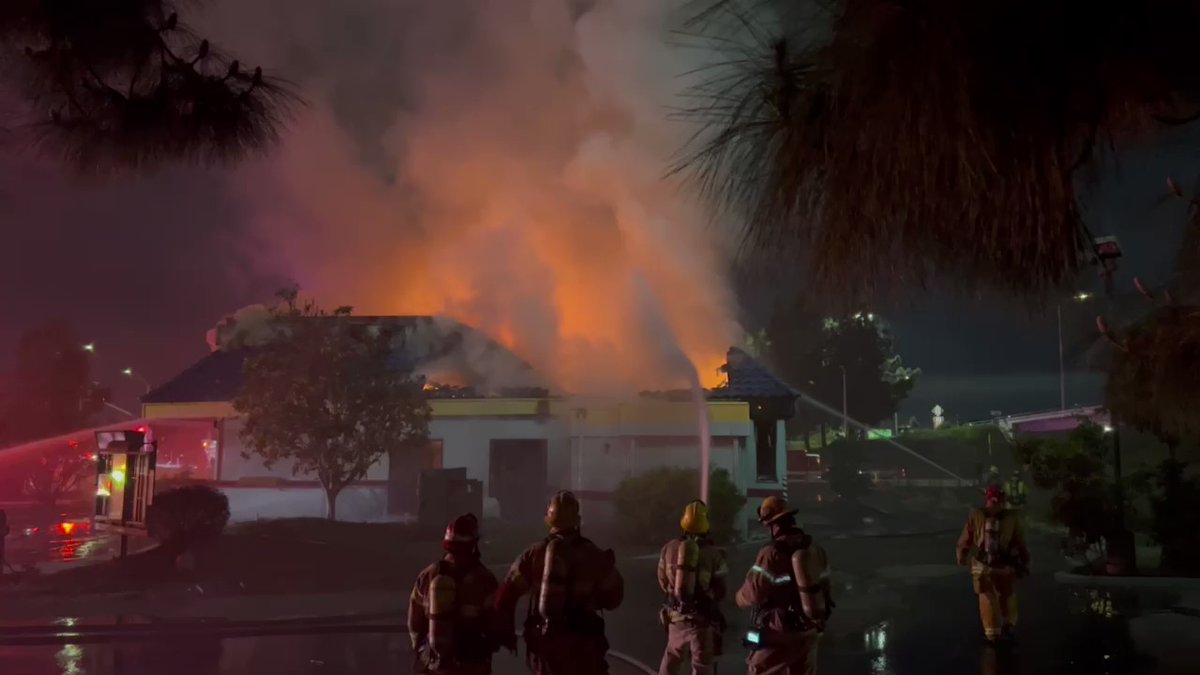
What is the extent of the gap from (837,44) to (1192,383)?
9.10 feet

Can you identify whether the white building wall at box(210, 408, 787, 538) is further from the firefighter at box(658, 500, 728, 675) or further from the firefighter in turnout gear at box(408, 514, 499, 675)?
the firefighter in turnout gear at box(408, 514, 499, 675)

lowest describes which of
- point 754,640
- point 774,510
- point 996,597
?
point 996,597

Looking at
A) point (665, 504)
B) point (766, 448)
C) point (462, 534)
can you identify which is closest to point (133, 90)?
point (462, 534)

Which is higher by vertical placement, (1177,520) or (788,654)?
(1177,520)

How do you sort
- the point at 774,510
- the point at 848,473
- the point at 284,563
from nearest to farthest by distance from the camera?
the point at 774,510, the point at 284,563, the point at 848,473

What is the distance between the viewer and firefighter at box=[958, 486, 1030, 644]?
7375 millimetres

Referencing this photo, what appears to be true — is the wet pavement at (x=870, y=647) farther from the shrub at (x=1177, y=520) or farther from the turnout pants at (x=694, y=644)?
the shrub at (x=1177, y=520)

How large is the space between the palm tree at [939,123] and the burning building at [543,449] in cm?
1420

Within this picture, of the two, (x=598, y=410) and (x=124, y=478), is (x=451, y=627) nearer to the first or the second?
(x=124, y=478)

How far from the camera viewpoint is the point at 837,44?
241cm

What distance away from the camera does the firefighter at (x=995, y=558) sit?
24.2ft

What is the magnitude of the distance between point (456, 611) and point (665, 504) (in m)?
11.3

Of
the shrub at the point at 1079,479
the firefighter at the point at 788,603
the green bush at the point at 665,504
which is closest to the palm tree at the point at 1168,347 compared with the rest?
the firefighter at the point at 788,603

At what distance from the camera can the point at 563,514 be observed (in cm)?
441
